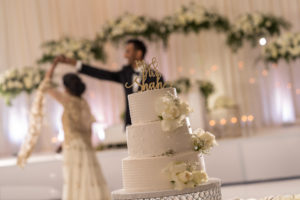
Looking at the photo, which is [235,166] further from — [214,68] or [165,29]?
[214,68]

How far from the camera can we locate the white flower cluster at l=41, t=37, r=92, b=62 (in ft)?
28.0

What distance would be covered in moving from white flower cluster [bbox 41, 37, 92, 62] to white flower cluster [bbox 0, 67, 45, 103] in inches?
13.3

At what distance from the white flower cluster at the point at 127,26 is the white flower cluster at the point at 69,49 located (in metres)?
0.48

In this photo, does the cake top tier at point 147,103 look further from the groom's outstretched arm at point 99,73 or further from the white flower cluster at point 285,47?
the white flower cluster at point 285,47

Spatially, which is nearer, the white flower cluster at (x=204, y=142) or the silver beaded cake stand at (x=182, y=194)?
the silver beaded cake stand at (x=182, y=194)

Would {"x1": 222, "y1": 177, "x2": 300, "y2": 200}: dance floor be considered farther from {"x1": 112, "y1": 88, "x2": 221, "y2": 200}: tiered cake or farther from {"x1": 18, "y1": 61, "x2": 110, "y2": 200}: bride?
{"x1": 112, "y1": 88, "x2": 221, "y2": 200}: tiered cake

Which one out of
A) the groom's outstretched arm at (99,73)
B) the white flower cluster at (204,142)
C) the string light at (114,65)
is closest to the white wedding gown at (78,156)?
the groom's outstretched arm at (99,73)

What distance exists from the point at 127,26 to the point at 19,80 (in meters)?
1.82

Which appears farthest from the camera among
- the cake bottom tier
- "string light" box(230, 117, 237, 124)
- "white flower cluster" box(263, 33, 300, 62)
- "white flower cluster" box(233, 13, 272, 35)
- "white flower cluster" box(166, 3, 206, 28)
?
"white flower cluster" box(166, 3, 206, 28)

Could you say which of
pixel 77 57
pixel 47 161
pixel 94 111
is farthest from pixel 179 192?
pixel 94 111

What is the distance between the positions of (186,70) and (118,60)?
4.32 ft

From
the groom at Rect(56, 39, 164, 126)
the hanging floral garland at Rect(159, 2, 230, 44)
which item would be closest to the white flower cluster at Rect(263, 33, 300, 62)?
the hanging floral garland at Rect(159, 2, 230, 44)

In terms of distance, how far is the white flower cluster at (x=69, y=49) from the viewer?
8547 millimetres

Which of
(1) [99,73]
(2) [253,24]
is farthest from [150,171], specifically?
(2) [253,24]
